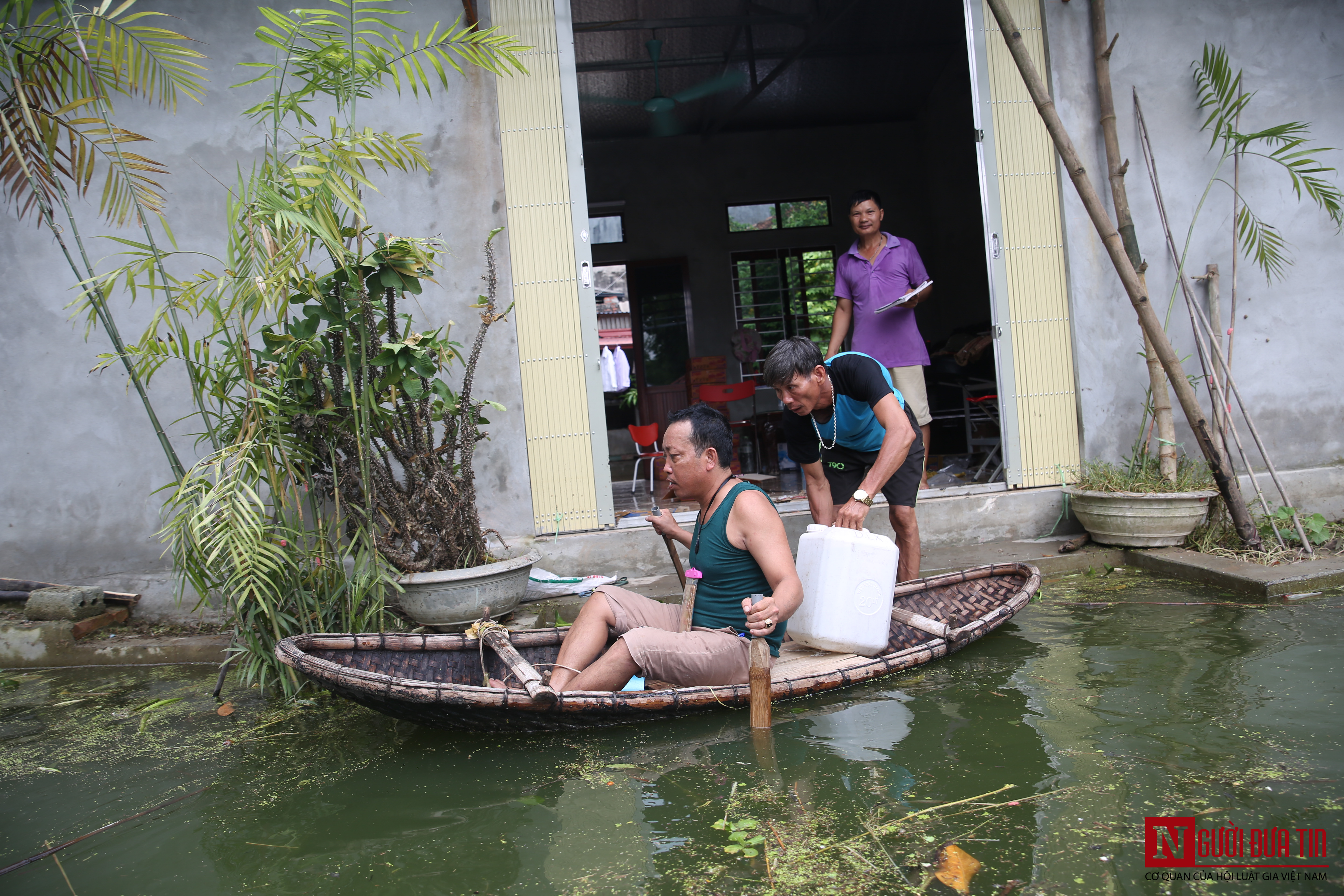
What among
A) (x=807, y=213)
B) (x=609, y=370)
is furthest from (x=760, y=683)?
(x=807, y=213)

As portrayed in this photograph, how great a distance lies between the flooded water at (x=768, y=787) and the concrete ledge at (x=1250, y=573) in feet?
1.01

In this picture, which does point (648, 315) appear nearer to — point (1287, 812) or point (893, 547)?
point (893, 547)

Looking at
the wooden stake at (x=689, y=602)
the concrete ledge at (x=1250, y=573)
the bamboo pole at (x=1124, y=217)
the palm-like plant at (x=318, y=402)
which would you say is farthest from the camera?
the bamboo pole at (x=1124, y=217)

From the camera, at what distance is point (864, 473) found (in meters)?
4.41

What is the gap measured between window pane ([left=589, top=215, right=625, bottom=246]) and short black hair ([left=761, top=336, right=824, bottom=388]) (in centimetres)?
890

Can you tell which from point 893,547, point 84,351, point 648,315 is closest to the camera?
point 893,547

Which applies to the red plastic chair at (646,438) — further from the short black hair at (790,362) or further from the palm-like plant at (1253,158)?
the palm-like plant at (1253,158)

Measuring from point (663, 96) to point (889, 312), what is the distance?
5.60 m

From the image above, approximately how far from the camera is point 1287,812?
2.25m

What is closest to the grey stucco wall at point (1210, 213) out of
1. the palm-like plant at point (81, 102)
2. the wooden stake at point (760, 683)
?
the wooden stake at point (760, 683)

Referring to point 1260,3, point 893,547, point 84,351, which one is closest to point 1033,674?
point 893,547

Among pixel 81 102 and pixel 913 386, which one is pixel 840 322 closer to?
pixel 913 386

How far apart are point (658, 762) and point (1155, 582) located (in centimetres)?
327

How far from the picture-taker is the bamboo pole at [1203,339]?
16.7 ft
